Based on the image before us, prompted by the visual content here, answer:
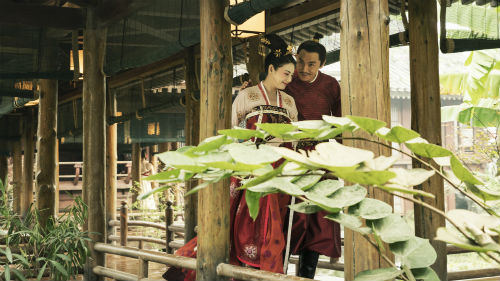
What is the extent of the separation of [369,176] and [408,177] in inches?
3.4

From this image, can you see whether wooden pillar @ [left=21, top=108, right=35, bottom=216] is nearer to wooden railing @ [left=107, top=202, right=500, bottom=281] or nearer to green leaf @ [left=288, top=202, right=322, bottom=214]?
wooden railing @ [left=107, top=202, right=500, bottom=281]

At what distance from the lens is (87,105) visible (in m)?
5.87

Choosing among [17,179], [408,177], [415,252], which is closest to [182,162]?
[408,177]

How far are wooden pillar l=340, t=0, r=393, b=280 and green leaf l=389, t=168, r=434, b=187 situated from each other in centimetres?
153

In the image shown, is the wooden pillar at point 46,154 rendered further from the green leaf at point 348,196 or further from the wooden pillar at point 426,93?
the green leaf at point 348,196

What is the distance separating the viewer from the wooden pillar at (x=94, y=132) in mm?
5758

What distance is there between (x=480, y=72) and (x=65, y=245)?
20.3 ft

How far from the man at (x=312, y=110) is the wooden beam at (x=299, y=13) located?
39.2 inches

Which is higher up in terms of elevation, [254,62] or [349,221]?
[254,62]

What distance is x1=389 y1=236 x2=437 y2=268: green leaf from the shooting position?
0.96 metres

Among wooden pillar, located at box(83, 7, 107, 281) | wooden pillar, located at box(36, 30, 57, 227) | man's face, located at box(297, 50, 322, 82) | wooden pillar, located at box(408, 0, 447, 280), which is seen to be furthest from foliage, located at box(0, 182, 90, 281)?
wooden pillar, located at box(408, 0, 447, 280)

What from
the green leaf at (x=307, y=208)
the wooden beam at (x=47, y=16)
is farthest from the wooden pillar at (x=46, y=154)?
the green leaf at (x=307, y=208)

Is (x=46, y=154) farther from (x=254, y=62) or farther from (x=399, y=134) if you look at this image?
(x=399, y=134)

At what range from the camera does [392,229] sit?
0.97m
